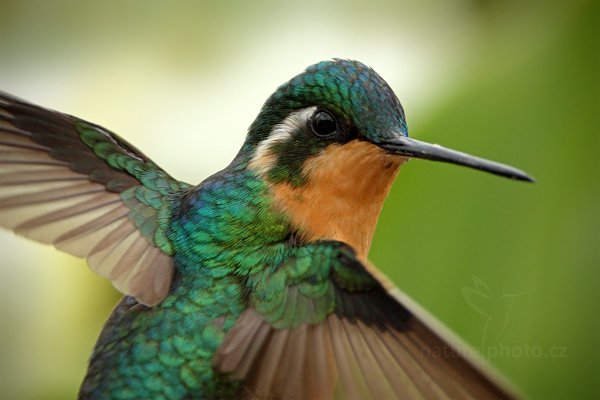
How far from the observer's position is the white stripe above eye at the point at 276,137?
4.66 feet

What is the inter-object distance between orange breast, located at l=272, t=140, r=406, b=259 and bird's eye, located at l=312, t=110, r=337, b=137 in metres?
0.03

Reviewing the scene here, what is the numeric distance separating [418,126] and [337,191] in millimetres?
759

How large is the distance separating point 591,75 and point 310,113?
1020 millimetres

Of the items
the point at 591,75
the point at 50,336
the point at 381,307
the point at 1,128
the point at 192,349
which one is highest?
the point at 591,75

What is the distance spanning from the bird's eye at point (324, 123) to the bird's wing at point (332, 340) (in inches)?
8.3

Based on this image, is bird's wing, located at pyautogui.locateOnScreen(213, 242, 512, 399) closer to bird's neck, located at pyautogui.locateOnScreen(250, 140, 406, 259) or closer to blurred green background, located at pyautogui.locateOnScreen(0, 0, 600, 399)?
bird's neck, located at pyautogui.locateOnScreen(250, 140, 406, 259)

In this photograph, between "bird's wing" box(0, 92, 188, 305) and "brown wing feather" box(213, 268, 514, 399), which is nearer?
"brown wing feather" box(213, 268, 514, 399)

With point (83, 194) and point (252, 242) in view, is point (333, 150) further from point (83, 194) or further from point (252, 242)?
point (83, 194)

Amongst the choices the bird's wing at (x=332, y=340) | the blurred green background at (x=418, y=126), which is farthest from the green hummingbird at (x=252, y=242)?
the blurred green background at (x=418, y=126)

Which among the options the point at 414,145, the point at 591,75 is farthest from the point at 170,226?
the point at 591,75

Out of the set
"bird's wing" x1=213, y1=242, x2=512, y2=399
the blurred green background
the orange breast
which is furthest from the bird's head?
the blurred green background

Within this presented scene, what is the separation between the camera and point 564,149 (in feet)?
6.93

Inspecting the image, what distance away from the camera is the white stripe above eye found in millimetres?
1420

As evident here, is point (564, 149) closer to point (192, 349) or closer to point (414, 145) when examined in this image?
→ point (414, 145)
